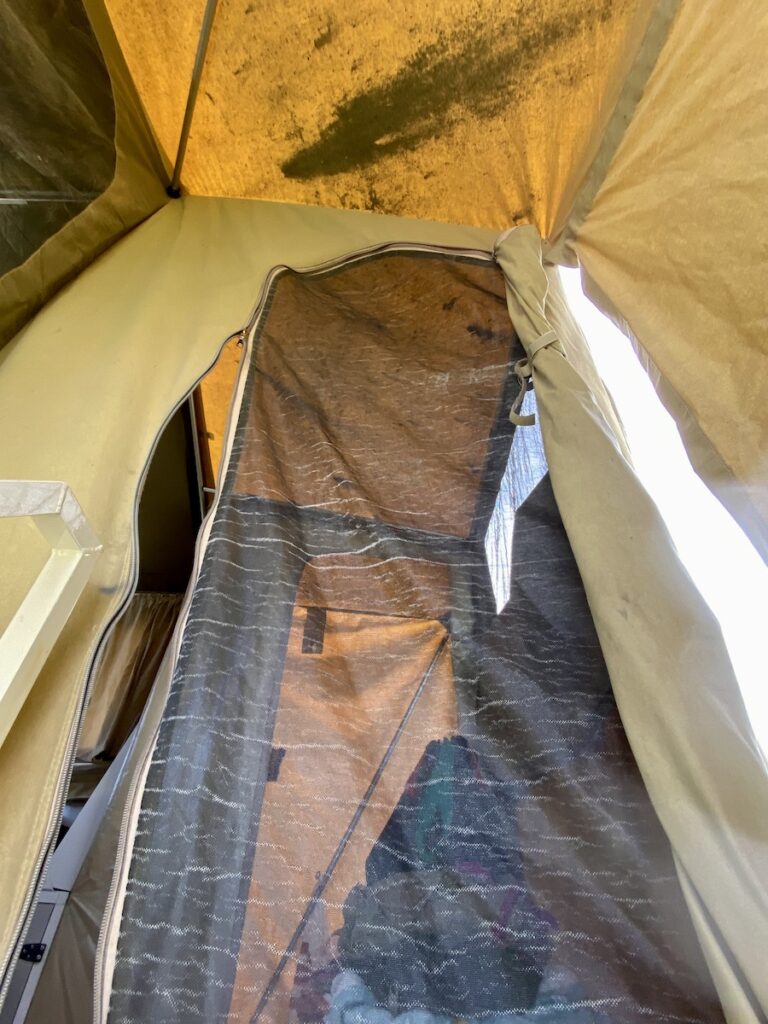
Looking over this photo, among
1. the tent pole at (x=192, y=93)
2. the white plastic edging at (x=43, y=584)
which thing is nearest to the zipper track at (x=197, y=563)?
the white plastic edging at (x=43, y=584)

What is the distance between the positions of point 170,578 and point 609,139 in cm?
195

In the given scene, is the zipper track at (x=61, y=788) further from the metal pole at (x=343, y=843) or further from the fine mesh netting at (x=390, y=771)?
the metal pole at (x=343, y=843)

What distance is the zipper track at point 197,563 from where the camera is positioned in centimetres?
51

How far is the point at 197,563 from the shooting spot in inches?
29.3

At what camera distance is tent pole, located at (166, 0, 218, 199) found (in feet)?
3.59

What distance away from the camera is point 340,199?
1.34 m

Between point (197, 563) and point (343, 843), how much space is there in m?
0.37

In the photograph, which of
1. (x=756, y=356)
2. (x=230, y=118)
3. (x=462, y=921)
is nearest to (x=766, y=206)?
(x=756, y=356)

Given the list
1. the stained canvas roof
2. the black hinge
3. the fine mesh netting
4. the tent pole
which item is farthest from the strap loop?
the black hinge

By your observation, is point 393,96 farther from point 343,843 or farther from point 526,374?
point 343,843

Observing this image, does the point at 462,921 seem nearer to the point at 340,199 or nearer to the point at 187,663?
the point at 187,663

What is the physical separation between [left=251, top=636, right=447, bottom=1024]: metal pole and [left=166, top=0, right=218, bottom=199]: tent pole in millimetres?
1222

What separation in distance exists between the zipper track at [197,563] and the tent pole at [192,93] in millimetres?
446

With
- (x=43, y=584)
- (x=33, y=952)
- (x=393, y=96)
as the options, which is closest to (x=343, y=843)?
(x=43, y=584)
